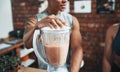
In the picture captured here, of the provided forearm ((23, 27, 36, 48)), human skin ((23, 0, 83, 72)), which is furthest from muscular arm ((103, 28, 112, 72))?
forearm ((23, 27, 36, 48))

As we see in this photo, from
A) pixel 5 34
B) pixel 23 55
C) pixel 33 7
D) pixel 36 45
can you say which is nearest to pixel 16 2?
pixel 33 7

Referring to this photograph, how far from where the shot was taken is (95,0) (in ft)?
8.87

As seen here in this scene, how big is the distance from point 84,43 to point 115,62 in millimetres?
1304

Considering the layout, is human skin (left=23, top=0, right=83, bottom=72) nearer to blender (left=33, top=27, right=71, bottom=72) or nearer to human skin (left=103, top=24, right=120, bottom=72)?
blender (left=33, top=27, right=71, bottom=72)

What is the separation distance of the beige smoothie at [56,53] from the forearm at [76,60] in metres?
0.17

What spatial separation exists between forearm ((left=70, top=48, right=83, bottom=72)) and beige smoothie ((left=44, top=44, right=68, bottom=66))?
0.57 ft

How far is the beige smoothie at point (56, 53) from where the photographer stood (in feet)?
2.27

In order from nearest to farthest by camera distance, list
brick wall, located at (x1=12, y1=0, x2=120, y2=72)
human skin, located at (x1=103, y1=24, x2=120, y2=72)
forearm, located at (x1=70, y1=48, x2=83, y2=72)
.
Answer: forearm, located at (x1=70, y1=48, x2=83, y2=72) < human skin, located at (x1=103, y1=24, x2=120, y2=72) < brick wall, located at (x1=12, y1=0, x2=120, y2=72)

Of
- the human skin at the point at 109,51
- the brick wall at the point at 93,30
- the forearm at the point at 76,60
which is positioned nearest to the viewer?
the forearm at the point at 76,60

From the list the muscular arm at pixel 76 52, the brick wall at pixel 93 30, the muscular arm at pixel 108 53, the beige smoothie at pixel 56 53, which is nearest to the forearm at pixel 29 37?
the beige smoothie at pixel 56 53

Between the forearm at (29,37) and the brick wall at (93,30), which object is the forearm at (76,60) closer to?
the forearm at (29,37)

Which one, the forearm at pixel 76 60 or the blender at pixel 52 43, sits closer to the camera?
the blender at pixel 52 43

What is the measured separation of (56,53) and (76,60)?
0.77 ft

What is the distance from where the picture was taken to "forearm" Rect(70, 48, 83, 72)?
35.0 inches
